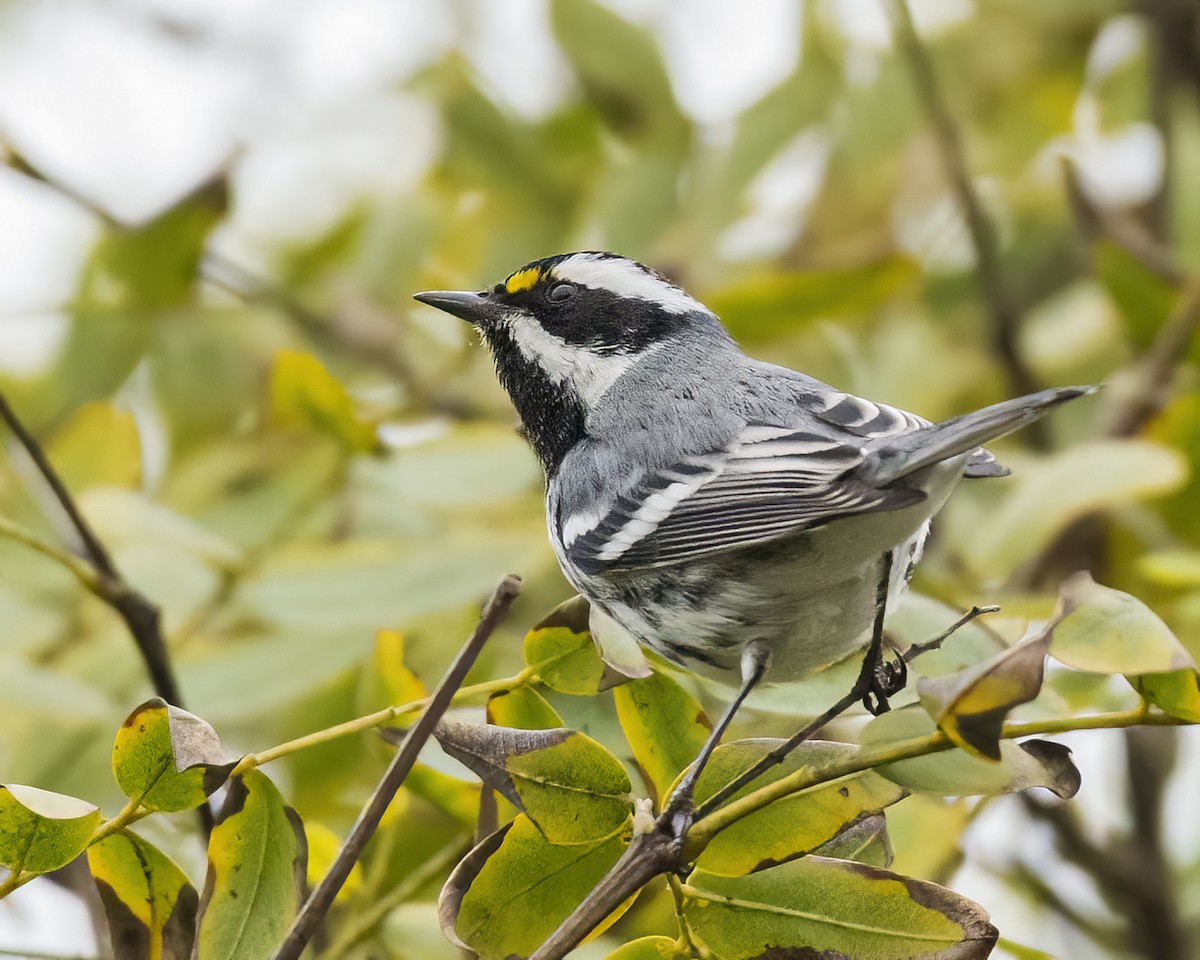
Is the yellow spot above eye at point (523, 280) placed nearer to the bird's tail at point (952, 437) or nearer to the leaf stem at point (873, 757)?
the bird's tail at point (952, 437)

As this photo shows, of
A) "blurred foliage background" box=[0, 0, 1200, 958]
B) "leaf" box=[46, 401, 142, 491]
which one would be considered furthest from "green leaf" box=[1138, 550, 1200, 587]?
"leaf" box=[46, 401, 142, 491]

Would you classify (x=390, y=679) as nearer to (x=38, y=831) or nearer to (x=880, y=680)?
(x=38, y=831)

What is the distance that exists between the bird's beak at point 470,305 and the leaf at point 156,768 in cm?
134

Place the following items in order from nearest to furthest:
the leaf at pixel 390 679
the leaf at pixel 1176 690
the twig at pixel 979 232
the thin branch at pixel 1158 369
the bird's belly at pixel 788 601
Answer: the leaf at pixel 1176 690, the leaf at pixel 390 679, the bird's belly at pixel 788 601, the thin branch at pixel 1158 369, the twig at pixel 979 232

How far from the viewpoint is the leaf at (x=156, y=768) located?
1.27 m

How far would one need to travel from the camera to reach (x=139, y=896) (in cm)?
137

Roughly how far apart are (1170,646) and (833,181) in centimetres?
235

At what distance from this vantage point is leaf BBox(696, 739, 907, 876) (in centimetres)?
137

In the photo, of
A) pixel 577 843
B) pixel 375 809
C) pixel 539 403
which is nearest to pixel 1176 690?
pixel 577 843

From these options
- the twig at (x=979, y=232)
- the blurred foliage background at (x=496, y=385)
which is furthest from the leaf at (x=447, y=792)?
the twig at (x=979, y=232)

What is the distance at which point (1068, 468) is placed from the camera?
2.37m

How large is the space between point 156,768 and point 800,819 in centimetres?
60

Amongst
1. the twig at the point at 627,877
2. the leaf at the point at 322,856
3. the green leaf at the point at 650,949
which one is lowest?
the leaf at the point at 322,856

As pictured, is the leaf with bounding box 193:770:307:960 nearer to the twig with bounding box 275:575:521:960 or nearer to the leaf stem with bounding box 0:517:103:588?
the twig with bounding box 275:575:521:960
